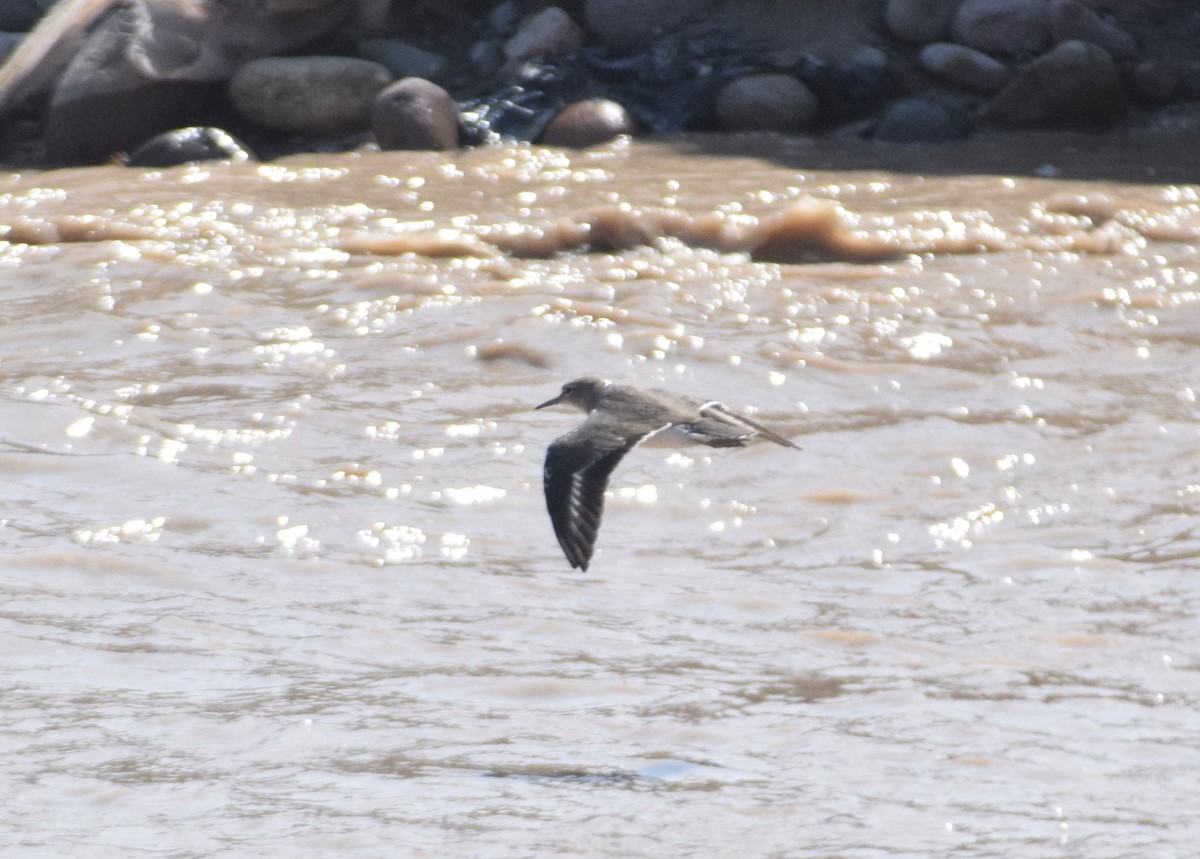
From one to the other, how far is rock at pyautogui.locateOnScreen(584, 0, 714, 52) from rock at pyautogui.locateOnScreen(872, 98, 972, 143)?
5.82 ft

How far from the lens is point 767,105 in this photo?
12133 millimetres

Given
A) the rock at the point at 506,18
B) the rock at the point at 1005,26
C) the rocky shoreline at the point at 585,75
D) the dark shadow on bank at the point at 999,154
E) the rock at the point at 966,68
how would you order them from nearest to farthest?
the dark shadow on bank at the point at 999,154, the rocky shoreline at the point at 585,75, the rock at the point at 966,68, the rock at the point at 1005,26, the rock at the point at 506,18

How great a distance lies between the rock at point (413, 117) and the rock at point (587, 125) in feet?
2.19

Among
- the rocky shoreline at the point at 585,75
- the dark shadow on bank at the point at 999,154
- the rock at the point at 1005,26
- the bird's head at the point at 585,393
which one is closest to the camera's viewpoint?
the bird's head at the point at 585,393

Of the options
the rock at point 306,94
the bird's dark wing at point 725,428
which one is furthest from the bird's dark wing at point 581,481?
the rock at point 306,94

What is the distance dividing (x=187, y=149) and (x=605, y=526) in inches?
264

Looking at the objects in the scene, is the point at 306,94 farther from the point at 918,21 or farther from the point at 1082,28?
the point at 1082,28

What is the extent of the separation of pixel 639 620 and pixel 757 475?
4.83 feet

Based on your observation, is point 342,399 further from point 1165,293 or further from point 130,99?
point 130,99

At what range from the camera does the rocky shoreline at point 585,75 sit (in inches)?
466

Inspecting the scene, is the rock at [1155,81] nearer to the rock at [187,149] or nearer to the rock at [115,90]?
the rock at [187,149]

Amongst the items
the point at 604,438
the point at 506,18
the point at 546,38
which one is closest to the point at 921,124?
the point at 546,38

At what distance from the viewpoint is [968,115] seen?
40.1 ft

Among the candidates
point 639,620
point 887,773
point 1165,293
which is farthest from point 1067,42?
point 887,773
